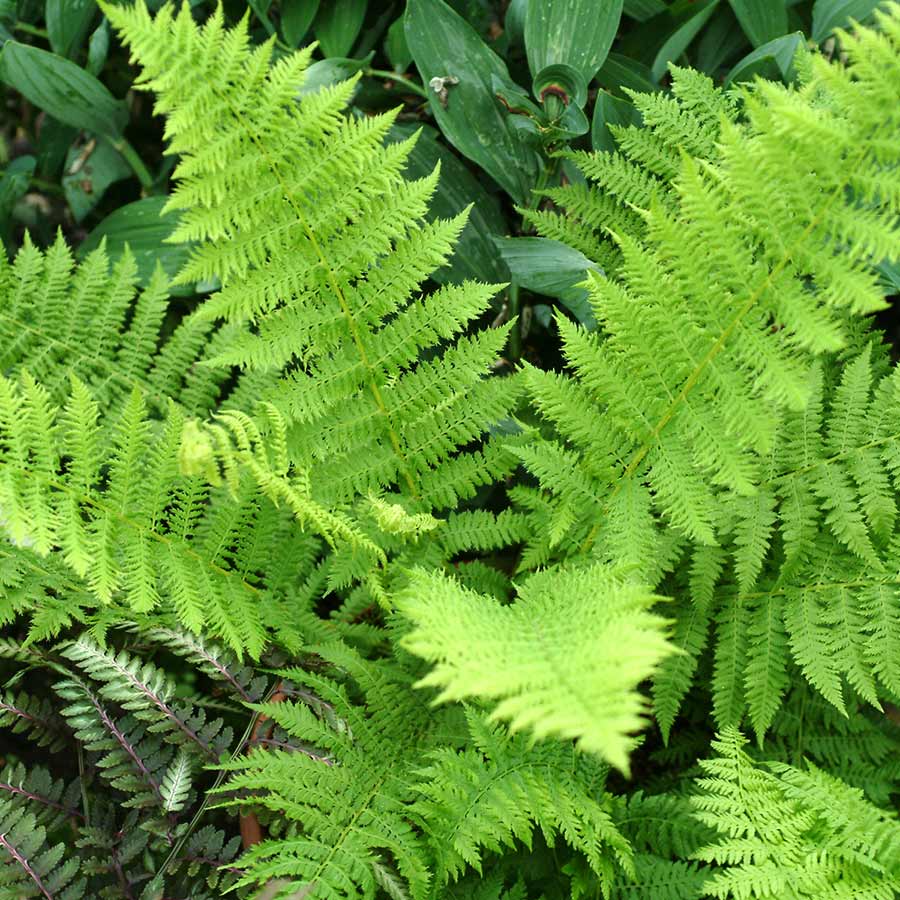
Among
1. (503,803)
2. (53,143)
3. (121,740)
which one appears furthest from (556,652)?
(53,143)

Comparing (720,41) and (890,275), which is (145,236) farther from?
(890,275)

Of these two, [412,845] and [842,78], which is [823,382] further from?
[412,845]

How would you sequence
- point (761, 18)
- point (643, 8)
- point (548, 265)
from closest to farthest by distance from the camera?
point (548, 265)
point (761, 18)
point (643, 8)

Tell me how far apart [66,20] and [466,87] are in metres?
0.84

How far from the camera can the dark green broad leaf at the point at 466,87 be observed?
5.00 feet

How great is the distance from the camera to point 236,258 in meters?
1.14

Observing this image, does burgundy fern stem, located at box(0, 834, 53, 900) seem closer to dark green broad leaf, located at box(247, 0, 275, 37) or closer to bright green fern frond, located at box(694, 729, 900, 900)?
bright green fern frond, located at box(694, 729, 900, 900)

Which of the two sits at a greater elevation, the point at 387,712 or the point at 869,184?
the point at 869,184

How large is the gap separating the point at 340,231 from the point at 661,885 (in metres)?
1.03

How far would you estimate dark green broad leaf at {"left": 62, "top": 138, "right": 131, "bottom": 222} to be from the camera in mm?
1912

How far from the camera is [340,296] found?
1.21 metres

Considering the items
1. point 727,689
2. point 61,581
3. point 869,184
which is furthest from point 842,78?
point 61,581

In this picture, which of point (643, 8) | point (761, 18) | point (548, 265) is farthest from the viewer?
point (643, 8)

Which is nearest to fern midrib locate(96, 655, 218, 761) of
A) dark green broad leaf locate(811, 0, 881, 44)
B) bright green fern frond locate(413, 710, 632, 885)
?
bright green fern frond locate(413, 710, 632, 885)
